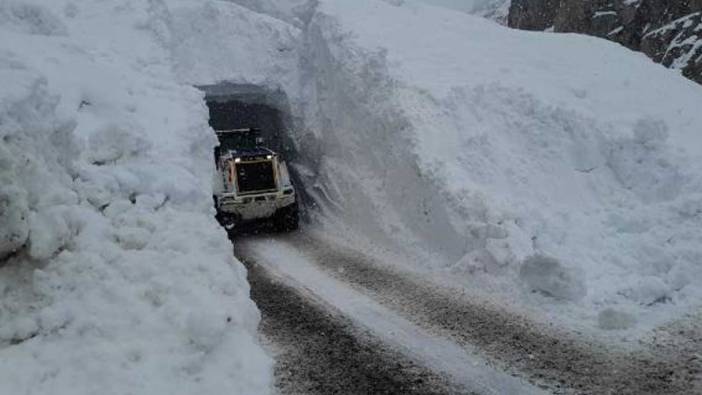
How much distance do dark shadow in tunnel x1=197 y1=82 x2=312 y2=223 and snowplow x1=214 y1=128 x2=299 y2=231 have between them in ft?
5.25

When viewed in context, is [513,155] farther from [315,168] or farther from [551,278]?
[315,168]

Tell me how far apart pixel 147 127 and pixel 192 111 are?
1.93 meters

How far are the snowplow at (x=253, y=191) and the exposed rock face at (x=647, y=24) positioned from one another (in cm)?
1842

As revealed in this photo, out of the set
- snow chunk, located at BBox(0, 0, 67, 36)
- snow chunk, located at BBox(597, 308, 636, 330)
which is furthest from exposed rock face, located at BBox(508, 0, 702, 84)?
snow chunk, located at BBox(0, 0, 67, 36)

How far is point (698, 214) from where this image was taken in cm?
955

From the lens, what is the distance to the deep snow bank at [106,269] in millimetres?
4949

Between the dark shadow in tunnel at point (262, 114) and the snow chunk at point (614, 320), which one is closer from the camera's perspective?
the snow chunk at point (614, 320)

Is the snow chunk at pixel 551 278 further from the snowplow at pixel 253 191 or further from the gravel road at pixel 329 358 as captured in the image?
the snowplow at pixel 253 191

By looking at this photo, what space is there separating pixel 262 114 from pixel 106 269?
52.4ft

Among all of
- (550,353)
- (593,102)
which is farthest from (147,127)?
(593,102)

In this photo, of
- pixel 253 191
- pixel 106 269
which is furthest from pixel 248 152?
pixel 106 269


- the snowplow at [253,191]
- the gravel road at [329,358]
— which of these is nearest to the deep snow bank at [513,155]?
the snowplow at [253,191]

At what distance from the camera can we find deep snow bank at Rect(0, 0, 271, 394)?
16.2ft

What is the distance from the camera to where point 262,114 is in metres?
21.3
